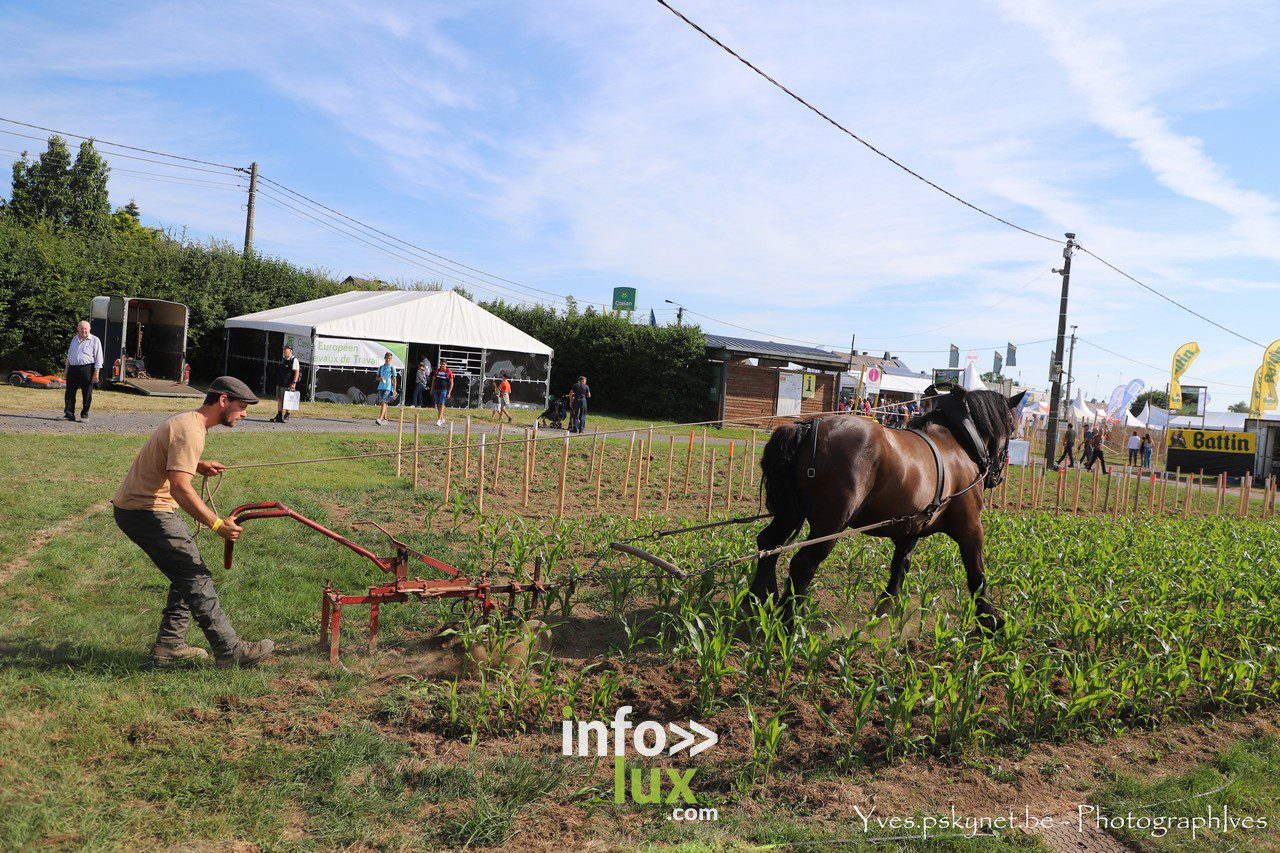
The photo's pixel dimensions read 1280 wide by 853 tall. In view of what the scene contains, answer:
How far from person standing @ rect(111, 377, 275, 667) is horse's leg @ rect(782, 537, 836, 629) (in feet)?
11.0

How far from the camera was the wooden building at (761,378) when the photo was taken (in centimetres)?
3067

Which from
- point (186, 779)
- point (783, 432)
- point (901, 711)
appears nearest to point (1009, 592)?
point (783, 432)

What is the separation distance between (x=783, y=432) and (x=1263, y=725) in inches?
139

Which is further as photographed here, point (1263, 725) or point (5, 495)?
point (5, 495)

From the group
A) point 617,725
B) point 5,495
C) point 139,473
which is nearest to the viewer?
point 617,725

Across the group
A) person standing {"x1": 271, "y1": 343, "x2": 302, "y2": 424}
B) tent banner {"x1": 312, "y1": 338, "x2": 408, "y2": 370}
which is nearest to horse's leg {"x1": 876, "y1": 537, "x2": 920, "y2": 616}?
person standing {"x1": 271, "y1": 343, "x2": 302, "y2": 424}

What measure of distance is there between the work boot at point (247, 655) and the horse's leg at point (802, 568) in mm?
3244

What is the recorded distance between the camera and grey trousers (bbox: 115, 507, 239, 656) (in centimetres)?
455

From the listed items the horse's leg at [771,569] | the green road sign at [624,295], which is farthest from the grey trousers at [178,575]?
the green road sign at [624,295]

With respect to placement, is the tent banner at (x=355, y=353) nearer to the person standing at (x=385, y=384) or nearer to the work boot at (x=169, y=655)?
the person standing at (x=385, y=384)

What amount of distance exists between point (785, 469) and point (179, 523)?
3795mm

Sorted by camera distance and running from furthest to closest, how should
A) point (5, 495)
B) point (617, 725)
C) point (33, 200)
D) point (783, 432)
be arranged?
1. point (33, 200)
2. point (5, 495)
3. point (783, 432)
4. point (617, 725)

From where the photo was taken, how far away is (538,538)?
6863 millimetres

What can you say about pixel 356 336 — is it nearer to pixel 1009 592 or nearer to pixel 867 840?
pixel 1009 592
